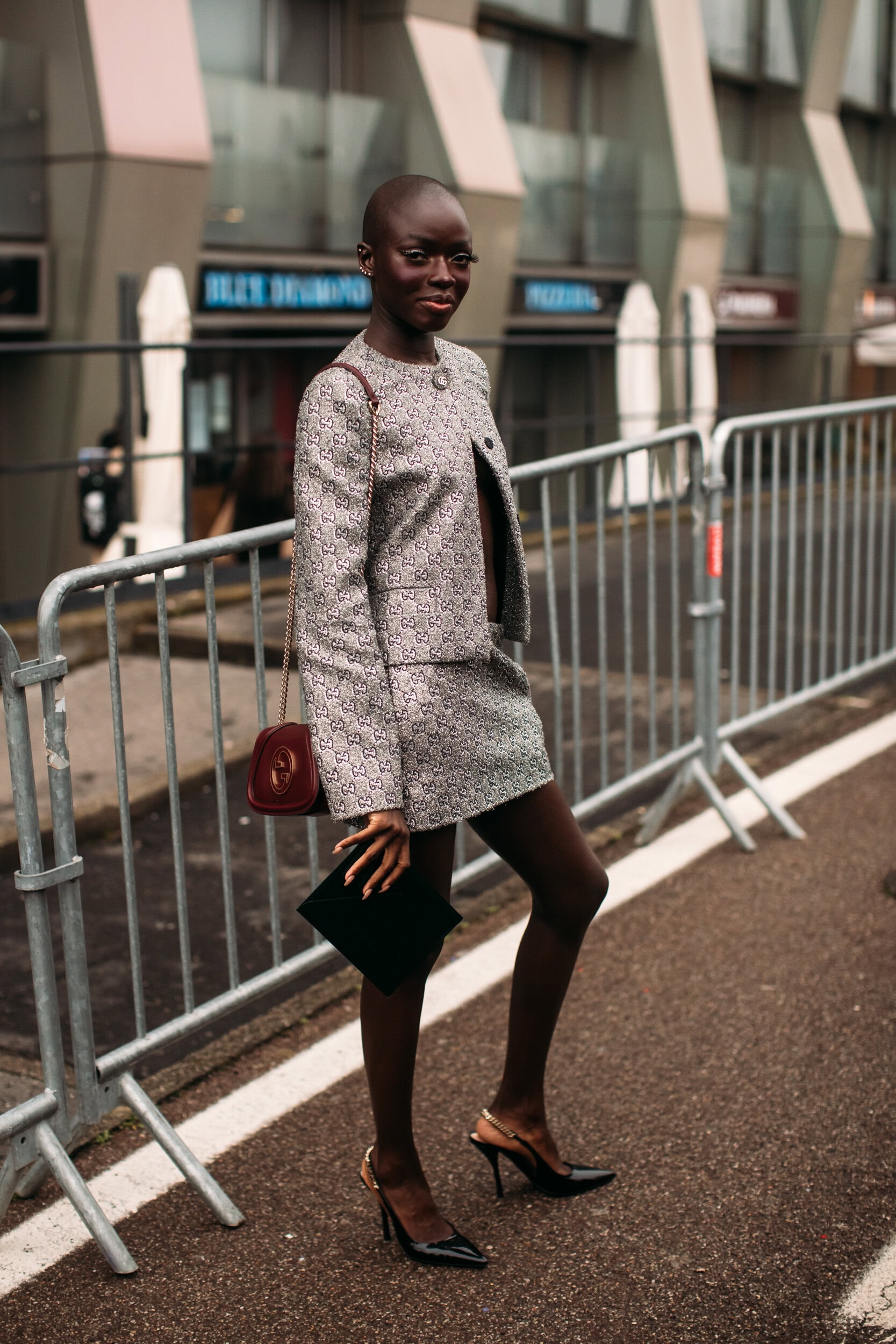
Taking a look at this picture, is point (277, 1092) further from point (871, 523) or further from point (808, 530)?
point (871, 523)

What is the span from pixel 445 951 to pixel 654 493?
5.87 feet

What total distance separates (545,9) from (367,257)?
1816 cm

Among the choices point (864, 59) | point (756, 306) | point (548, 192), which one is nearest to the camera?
point (548, 192)

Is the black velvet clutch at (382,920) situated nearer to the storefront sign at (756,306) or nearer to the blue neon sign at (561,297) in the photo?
the blue neon sign at (561,297)

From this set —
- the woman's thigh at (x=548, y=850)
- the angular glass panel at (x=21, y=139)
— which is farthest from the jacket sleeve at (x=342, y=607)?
the angular glass panel at (x=21, y=139)

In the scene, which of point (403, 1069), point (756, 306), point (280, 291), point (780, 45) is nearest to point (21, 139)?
point (280, 291)

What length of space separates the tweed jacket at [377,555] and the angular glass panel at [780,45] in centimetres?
2351

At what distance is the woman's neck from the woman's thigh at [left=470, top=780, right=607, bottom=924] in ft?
2.78

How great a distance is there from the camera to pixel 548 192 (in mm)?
18797

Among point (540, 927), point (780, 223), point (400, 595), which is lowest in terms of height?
point (540, 927)

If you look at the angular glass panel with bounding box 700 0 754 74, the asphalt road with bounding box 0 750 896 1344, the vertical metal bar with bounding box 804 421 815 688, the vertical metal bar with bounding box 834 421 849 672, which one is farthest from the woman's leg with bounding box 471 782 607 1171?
the angular glass panel with bounding box 700 0 754 74

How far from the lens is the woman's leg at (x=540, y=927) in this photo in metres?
2.98

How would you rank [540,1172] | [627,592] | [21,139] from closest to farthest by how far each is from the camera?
[540,1172]
[627,592]
[21,139]

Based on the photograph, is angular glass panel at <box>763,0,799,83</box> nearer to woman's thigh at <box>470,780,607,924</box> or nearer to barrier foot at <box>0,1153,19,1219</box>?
woman's thigh at <box>470,780,607,924</box>
